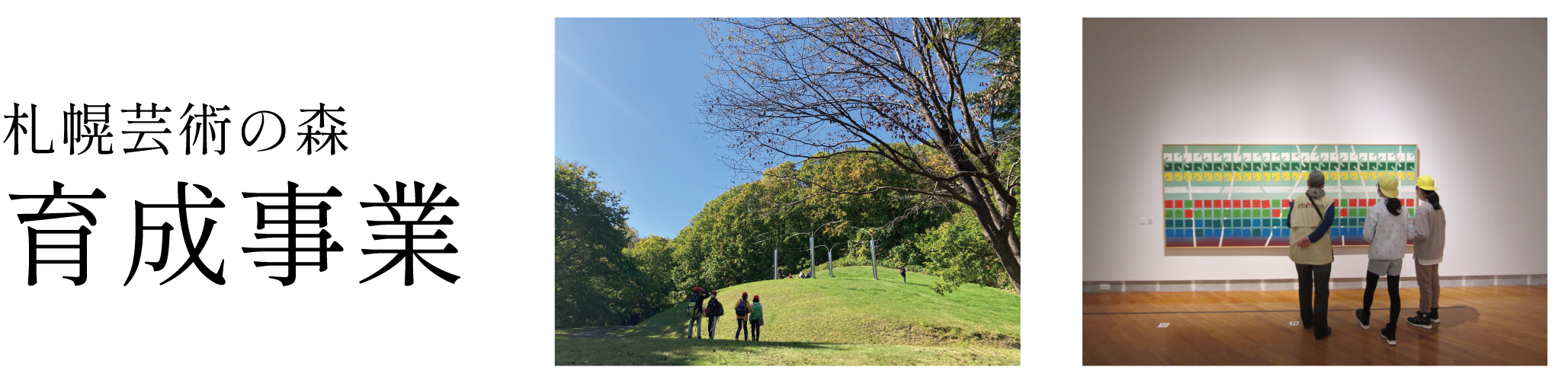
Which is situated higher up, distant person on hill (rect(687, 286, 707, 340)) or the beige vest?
the beige vest

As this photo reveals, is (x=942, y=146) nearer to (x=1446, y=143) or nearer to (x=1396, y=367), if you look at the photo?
(x=1396, y=367)

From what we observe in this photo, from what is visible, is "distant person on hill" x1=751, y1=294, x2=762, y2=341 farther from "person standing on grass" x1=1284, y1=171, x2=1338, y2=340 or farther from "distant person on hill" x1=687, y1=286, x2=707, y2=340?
"person standing on grass" x1=1284, y1=171, x2=1338, y2=340

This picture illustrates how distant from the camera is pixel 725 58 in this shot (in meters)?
3.16

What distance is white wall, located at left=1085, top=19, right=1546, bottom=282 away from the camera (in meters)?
4.01

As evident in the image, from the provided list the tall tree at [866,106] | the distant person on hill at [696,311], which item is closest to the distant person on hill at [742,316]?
the distant person on hill at [696,311]

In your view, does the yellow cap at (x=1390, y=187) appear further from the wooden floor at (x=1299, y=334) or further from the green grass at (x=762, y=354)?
the green grass at (x=762, y=354)

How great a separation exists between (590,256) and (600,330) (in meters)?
0.52

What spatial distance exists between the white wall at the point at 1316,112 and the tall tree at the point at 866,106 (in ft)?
5.13

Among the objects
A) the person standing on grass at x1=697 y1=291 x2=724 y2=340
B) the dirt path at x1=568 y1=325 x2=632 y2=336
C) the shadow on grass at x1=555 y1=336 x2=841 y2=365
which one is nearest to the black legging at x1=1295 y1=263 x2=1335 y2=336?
the shadow on grass at x1=555 y1=336 x2=841 y2=365

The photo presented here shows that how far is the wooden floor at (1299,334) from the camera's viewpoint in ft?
7.82

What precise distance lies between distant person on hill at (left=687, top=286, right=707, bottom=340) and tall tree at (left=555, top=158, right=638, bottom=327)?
0.45m

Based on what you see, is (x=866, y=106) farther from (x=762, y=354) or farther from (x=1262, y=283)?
(x=1262, y=283)

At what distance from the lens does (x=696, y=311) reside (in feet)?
10.8
